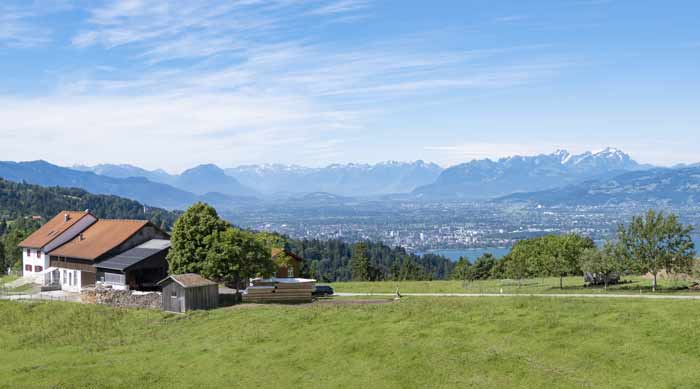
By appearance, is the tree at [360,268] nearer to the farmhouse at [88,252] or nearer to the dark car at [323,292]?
the farmhouse at [88,252]

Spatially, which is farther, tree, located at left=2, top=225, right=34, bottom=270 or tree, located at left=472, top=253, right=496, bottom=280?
tree, located at left=472, top=253, right=496, bottom=280

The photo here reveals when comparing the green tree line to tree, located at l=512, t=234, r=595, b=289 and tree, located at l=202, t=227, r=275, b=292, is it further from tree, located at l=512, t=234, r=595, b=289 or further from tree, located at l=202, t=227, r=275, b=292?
tree, located at l=202, t=227, r=275, b=292

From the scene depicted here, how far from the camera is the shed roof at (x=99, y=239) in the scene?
7031 centimetres

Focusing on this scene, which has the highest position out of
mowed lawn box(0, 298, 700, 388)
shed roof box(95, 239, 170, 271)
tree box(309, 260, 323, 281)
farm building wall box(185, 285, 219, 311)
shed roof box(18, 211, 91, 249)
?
shed roof box(18, 211, 91, 249)

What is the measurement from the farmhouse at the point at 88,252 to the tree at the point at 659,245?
47.9m

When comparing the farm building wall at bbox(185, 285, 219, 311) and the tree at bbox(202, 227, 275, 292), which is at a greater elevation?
the tree at bbox(202, 227, 275, 292)

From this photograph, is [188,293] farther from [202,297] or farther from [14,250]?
[14,250]

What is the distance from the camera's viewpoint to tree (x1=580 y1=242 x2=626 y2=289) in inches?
2114

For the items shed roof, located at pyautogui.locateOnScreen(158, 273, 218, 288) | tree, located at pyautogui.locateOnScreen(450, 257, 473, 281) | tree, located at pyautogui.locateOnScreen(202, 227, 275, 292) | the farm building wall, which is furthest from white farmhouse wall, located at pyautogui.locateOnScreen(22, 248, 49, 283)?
tree, located at pyautogui.locateOnScreen(450, 257, 473, 281)

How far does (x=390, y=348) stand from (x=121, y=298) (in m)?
32.5

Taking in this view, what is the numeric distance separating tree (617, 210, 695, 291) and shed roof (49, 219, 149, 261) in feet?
175

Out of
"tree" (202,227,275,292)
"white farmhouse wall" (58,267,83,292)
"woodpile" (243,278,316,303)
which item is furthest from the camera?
"white farmhouse wall" (58,267,83,292)

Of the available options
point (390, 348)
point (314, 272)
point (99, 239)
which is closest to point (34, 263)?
point (99, 239)

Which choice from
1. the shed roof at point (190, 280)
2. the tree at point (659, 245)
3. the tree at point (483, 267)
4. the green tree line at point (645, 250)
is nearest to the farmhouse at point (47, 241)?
the shed roof at point (190, 280)
